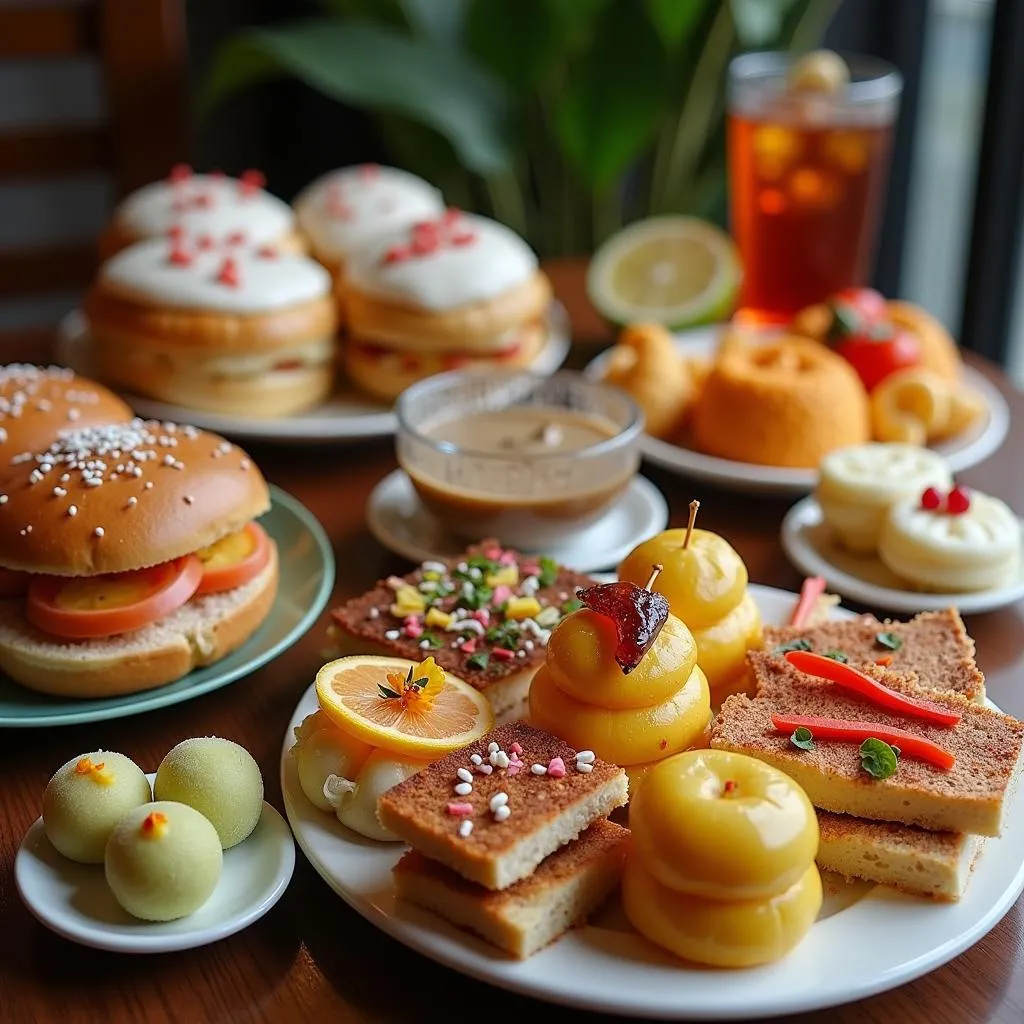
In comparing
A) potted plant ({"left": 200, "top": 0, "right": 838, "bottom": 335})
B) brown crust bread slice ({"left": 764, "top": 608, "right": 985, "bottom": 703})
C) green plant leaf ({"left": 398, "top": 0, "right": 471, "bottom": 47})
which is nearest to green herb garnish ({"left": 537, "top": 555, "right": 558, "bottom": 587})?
brown crust bread slice ({"left": 764, "top": 608, "right": 985, "bottom": 703})

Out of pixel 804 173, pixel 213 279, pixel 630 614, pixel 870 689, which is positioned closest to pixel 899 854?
pixel 870 689

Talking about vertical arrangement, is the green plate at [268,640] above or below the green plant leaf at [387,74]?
below

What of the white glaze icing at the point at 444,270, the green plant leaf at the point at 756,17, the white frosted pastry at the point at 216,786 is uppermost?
the green plant leaf at the point at 756,17

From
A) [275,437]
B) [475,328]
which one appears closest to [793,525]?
[475,328]

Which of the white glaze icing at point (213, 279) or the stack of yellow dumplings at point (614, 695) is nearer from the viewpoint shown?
the stack of yellow dumplings at point (614, 695)

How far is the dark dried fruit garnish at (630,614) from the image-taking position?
1.21 metres

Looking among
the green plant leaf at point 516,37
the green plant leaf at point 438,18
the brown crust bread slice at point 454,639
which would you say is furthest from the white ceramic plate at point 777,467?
the green plant leaf at point 438,18

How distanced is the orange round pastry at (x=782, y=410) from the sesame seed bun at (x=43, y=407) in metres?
0.90

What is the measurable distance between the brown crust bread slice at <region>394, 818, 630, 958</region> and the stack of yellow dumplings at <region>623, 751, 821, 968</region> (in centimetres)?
5

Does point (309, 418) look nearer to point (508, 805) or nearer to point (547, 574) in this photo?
point (547, 574)

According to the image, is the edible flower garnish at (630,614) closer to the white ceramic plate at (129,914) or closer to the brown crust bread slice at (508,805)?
the brown crust bread slice at (508,805)

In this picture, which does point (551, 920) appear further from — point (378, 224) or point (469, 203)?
point (469, 203)

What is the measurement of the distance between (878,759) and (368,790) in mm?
467

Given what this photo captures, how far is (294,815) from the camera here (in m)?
1.24
